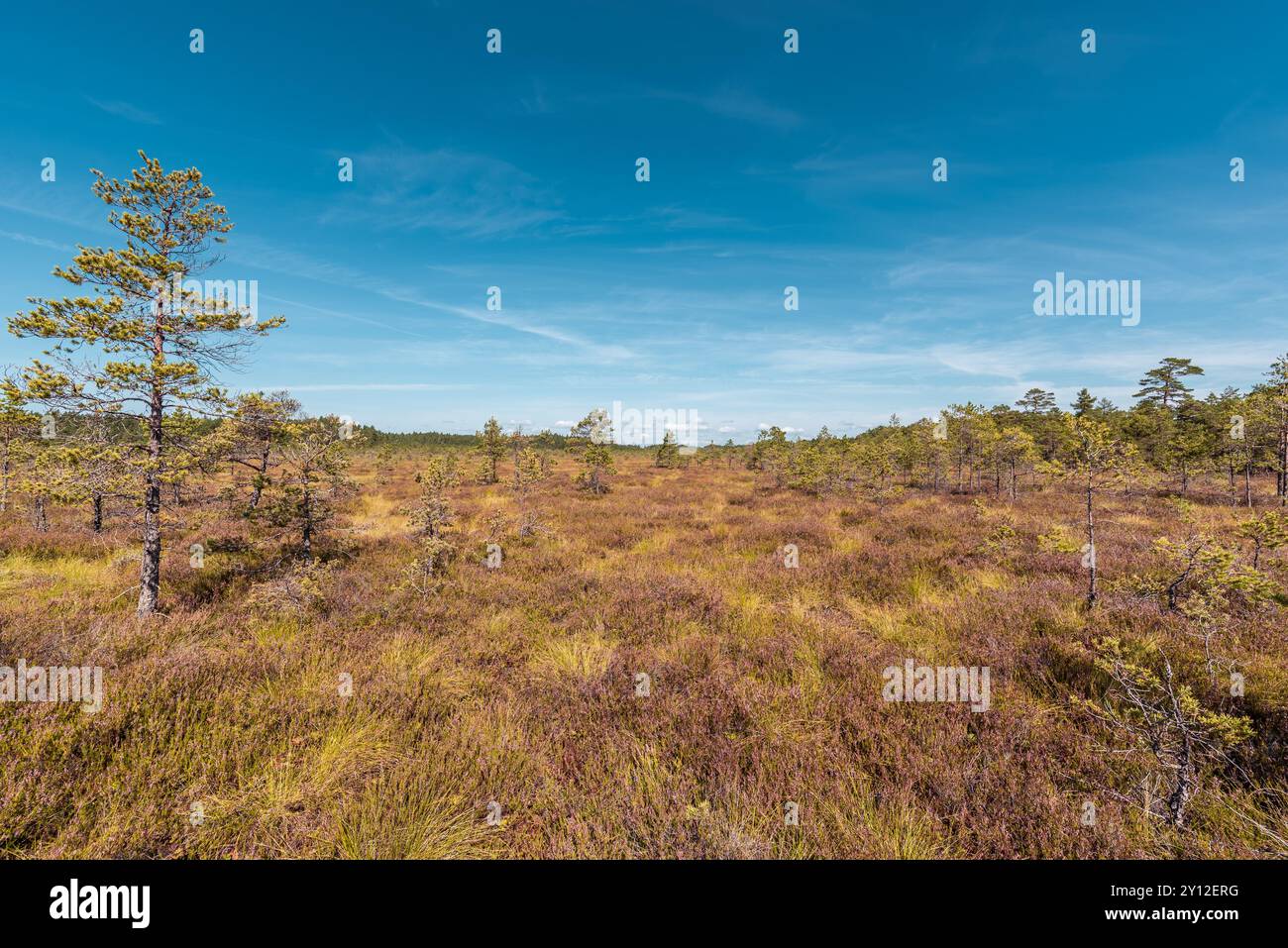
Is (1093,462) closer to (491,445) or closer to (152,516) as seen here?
(152,516)

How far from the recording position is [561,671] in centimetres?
508

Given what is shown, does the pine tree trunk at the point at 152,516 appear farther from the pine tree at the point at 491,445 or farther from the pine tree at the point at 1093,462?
the pine tree at the point at 491,445

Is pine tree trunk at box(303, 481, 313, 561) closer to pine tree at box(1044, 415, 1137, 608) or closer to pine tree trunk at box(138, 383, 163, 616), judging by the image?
pine tree trunk at box(138, 383, 163, 616)

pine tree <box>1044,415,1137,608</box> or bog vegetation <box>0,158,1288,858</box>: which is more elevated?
pine tree <box>1044,415,1137,608</box>

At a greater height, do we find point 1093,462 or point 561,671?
point 1093,462

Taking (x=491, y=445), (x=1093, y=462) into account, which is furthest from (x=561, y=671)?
(x=491, y=445)

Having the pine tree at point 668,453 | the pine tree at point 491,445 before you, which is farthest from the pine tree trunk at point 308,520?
the pine tree at point 668,453

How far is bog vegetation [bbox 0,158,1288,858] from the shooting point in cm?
280

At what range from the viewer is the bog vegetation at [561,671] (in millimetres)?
2805

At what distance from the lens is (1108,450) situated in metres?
6.23

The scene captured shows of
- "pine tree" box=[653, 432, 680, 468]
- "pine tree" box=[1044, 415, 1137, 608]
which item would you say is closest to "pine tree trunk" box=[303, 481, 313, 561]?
"pine tree" box=[1044, 415, 1137, 608]

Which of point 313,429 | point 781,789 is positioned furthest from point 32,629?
point 781,789
